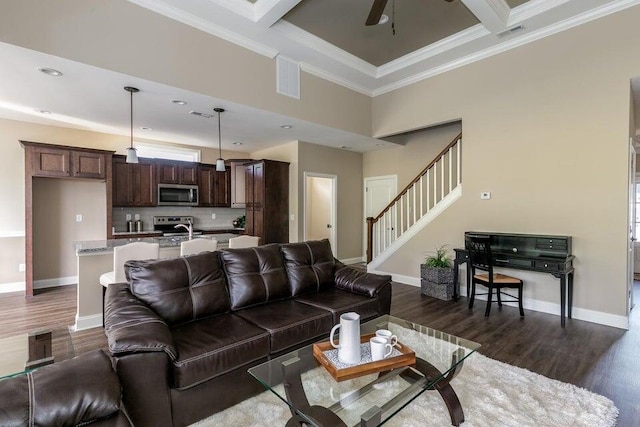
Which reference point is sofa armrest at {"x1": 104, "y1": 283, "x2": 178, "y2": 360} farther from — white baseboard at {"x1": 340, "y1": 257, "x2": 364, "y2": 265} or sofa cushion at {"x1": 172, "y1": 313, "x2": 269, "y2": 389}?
white baseboard at {"x1": 340, "y1": 257, "x2": 364, "y2": 265}

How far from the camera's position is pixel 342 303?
2.88 meters

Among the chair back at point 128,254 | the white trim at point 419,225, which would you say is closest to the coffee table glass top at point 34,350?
the chair back at point 128,254

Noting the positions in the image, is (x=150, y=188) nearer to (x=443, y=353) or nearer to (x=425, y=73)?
(x=425, y=73)

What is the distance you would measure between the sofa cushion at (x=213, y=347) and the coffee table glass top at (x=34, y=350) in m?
0.63

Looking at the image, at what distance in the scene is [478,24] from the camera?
429 cm

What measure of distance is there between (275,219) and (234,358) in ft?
14.8

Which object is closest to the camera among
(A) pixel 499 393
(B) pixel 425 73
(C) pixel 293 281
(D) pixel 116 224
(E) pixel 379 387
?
(E) pixel 379 387

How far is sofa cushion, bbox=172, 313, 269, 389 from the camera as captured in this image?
187 cm

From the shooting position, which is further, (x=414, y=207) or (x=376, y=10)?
(x=414, y=207)

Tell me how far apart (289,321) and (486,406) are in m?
1.48

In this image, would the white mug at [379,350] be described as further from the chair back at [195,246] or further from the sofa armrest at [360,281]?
the chair back at [195,246]

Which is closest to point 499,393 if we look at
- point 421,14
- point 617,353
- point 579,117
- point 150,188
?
point 617,353

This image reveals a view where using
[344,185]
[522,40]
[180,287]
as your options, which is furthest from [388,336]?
[344,185]

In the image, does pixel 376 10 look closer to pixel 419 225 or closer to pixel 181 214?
pixel 419 225
